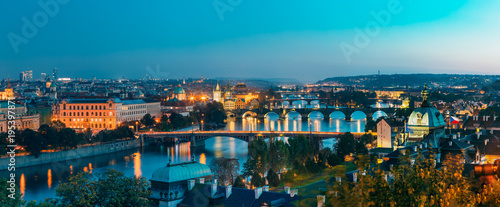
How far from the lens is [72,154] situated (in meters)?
31.0

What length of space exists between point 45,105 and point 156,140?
14288 mm

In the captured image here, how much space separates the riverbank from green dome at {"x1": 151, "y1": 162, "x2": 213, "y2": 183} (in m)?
15.8

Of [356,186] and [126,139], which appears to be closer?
[356,186]

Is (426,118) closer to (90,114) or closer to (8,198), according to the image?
(8,198)

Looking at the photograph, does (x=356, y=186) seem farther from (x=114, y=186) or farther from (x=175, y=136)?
(x=175, y=136)

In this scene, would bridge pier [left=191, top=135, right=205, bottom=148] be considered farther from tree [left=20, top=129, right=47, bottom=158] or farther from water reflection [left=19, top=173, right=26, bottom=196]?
water reflection [left=19, top=173, right=26, bottom=196]

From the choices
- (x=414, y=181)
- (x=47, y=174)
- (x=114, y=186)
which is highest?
(x=414, y=181)

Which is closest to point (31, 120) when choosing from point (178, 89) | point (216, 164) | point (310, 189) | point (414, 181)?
point (216, 164)

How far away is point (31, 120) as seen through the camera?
40375 millimetres

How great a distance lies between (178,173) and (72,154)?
1929cm

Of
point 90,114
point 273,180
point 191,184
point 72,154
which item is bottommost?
point 72,154

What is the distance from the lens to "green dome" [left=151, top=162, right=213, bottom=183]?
13173 mm

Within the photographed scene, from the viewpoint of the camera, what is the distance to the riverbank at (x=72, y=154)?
27.7 meters

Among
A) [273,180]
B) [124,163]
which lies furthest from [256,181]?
[124,163]
